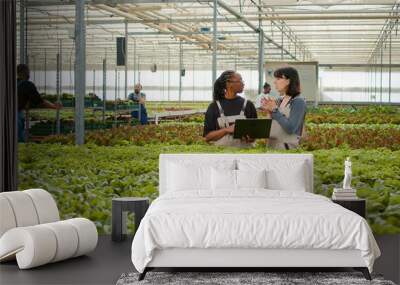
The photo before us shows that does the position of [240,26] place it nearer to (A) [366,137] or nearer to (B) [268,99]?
(B) [268,99]

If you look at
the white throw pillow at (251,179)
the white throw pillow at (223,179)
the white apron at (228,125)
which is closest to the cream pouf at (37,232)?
the white throw pillow at (223,179)

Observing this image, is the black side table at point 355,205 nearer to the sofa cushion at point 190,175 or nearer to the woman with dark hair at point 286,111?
the woman with dark hair at point 286,111

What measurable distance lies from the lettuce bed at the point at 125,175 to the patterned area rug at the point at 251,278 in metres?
2.21

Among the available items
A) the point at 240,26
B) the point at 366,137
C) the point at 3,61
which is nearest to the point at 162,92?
the point at 240,26

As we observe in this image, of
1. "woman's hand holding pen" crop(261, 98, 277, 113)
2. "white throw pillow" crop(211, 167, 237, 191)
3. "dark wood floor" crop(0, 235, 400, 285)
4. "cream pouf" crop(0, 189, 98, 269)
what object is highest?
"woman's hand holding pen" crop(261, 98, 277, 113)

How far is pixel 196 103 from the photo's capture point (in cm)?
863

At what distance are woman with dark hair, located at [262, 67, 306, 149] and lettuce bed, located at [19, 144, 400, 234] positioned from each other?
0.83 ft

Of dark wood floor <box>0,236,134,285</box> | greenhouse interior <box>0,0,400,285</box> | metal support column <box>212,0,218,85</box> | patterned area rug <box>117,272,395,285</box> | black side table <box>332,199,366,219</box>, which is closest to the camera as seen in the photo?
patterned area rug <box>117,272,395,285</box>

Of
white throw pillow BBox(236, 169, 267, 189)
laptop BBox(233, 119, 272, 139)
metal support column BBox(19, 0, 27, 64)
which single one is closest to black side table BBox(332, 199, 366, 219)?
white throw pillow BBox(236, 169, 267, 189)

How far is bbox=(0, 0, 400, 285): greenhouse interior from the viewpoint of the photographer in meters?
8.38

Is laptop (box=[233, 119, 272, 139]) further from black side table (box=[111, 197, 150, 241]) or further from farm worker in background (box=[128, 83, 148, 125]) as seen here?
black side table (box=[111, 197, 150, 241])

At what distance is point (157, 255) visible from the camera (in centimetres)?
609

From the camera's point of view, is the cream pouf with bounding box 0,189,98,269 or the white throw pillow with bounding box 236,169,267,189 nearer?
the cream pouf with bounding box 0,189,98,269

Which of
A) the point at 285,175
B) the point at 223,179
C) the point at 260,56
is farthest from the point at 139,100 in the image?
the point at 285,175
